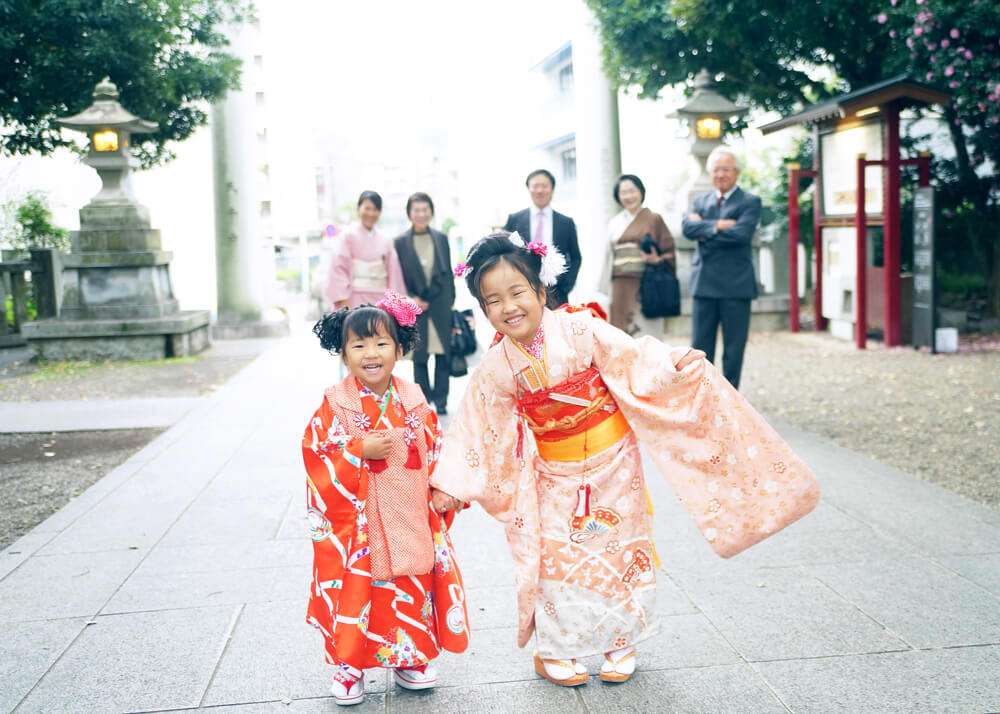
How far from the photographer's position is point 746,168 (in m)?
21.5

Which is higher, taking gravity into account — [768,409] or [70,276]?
[70,276]

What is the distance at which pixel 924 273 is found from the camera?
1091cm

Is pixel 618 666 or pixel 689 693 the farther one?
pixel 618 666

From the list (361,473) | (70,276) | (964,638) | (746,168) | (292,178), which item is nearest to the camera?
(361,473)

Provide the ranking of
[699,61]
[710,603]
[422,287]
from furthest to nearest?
[699,61] < [422,287] < [710,603]

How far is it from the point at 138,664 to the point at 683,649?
182 cm

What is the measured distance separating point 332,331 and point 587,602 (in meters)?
1.16

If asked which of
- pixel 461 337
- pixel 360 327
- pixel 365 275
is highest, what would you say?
pixel 365 275

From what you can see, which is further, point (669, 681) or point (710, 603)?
point (710, 603)

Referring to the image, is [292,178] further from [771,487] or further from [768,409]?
[771,487]

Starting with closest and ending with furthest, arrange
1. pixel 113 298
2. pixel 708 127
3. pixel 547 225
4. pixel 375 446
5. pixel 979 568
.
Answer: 1. pixel 375 446
2. pixel 979 568
3. pixel 547 225
4. pixel 113 298
5. pixel 708 127

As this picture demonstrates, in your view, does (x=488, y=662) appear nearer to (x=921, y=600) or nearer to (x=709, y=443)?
(x=709, y=443)

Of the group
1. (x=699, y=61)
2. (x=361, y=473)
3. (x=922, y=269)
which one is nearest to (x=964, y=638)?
(x=361, y=473)

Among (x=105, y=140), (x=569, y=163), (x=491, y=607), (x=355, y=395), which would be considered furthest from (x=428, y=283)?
(x=569, y=163)
